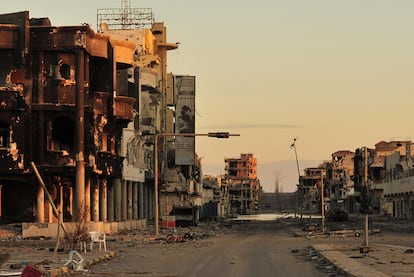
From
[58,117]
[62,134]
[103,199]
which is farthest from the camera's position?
[103,199]

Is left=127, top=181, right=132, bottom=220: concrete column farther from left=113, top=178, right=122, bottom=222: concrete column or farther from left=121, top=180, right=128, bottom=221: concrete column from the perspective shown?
left=113, top=178, right=122, bottom=222: concrete column

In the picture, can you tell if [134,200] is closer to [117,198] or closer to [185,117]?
[117,198]

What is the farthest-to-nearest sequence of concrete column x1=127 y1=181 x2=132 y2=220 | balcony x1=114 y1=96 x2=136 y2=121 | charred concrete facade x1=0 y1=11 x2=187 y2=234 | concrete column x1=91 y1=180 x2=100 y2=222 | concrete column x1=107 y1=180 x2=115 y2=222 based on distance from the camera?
1. concrete column x1=127 y1=181 x2=132 y2=220
2. concrete column x1=107 y1=180 x2=115 y2=222
3. concrete column x1=91 y1=180 x2=100 y2=222
4. balcony x1=114 y1=96 x2=136 y2=121
5. charred concrete facade x1=0 y1=11 x2=187 y2=234

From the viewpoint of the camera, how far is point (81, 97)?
69125 mm

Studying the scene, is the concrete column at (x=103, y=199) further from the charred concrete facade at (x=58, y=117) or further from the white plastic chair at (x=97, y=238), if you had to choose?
the white plastic chair at (x=97, y=238)

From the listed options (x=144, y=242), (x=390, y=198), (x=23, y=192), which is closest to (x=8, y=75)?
(x=23, y=192)

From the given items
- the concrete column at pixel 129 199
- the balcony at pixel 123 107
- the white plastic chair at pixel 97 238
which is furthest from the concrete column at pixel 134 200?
the white plastic chair at pixel 97 238

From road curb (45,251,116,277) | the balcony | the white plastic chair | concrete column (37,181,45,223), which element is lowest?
road curb (45,251,116,277)

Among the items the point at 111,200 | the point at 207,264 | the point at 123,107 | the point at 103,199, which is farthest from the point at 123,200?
the point at 207,264

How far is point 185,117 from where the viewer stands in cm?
13050

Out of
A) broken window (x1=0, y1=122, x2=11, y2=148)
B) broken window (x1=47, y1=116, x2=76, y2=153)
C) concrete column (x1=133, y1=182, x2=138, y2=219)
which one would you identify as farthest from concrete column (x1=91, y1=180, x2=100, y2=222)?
concrete column (x1=133, y1=182, x2=138, y2=219)

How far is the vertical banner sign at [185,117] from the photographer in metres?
129

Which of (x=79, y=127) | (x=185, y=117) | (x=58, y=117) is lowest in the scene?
(x=79, y=127)

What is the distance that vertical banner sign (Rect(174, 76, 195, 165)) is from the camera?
129 metres
